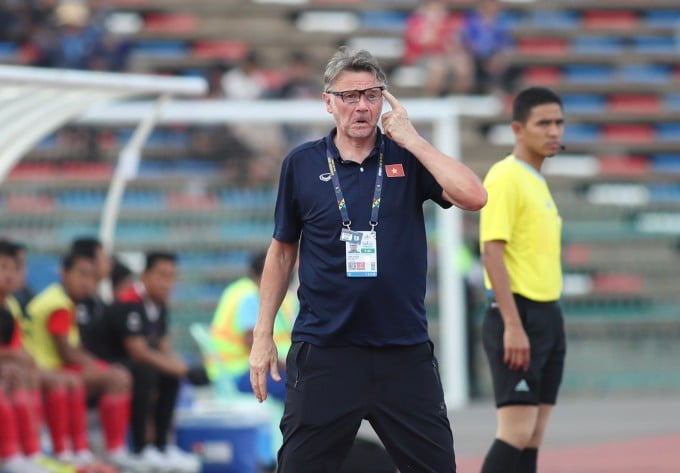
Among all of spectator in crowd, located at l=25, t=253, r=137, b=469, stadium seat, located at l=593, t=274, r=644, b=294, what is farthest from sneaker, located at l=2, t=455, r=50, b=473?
stadium seat, located at l=593, t=274, r=644, b=294

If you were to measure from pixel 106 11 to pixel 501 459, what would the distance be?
15255 mm

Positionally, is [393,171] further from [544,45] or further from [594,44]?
[594,44]

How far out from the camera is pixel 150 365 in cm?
1099

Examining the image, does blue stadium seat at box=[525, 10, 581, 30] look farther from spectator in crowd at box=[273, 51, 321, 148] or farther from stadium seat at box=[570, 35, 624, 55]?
spectator in crowd at box=[273, 51, 321, 148]

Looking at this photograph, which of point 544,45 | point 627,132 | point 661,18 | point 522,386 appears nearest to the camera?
point 522,386

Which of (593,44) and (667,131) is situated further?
Answer: (593,44)

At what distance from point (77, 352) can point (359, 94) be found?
528 cm

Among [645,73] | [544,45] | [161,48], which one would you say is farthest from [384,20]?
[645,73]

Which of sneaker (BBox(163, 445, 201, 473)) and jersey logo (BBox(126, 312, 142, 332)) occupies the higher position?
jersey logo (BBox(126, 312, 142, 332))

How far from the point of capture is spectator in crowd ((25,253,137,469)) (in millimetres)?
10508

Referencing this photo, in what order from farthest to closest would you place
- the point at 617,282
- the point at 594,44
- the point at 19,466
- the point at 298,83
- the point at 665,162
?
the point at 594,44, the point at 665,162, the point at 298,83, the point at 617,282, the point at 19,466

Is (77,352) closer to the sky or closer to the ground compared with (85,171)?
closer to the ground

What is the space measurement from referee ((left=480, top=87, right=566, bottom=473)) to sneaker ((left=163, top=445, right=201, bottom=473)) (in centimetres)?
389

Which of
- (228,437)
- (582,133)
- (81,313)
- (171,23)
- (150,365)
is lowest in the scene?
(228,437)
